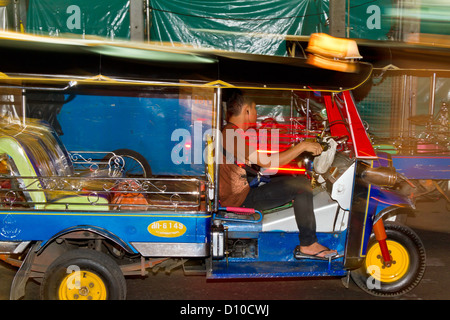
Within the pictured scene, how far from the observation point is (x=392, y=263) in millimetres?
4082

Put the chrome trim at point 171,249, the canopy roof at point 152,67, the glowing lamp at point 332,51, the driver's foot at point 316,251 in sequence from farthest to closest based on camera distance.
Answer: the driver's foot at point 316,251
the glowing lamp at point 332,51
the chrome trim at point 171,249
the canopy roof at point 152,67

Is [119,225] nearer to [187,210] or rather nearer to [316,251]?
[187,210]

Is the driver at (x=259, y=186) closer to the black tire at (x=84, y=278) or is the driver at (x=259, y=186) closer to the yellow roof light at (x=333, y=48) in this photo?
the yellow roof light at (x=333, y=48)

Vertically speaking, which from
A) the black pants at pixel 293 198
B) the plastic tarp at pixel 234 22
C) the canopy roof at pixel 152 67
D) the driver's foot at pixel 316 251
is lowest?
the driver's foot at pixel 316 251

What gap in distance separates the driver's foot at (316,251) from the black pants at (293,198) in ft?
0.12

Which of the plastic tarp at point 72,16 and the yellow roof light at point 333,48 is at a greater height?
the plastic tarp at point 72,16

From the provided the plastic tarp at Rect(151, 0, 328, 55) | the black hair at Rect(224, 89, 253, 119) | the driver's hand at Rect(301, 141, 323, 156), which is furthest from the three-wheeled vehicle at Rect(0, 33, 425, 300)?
the plastic tarp at Rect(151, 0, 328, 55)

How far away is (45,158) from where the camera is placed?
13.6ft

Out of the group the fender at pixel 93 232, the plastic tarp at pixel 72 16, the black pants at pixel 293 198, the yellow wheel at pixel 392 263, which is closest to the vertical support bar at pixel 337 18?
the plastic tarp at pixel 72 16

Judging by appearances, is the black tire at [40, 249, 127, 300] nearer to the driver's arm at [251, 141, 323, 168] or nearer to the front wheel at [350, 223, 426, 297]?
the driver's arm at [251, 141, 323, 168]

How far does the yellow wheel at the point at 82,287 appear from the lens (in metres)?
3.52

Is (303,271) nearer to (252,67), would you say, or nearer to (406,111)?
(252,67)

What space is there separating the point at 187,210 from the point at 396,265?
6.67 ft

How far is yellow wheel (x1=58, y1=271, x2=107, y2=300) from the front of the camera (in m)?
3.52
